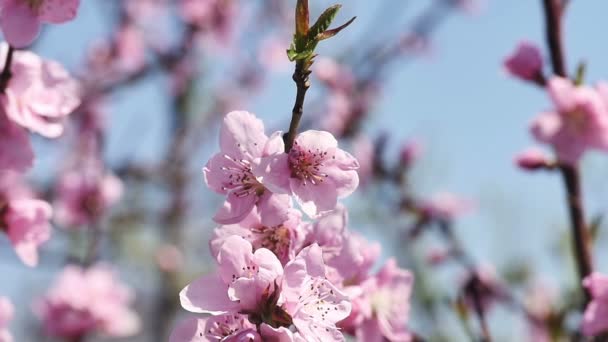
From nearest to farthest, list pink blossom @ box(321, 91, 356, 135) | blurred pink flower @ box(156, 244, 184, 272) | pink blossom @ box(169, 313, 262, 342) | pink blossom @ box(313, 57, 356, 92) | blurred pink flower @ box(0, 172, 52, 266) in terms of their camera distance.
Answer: pink blossom @ box(169, 313, 262, 342) < blurred pink flower @ box(0, 172, 52, 266) < pink blossom @ box(321, 91, 356, 135) < pink blossom @ box(313, 57, 356, 92) < blurred pink flower @ box(156, 244, 184, 272)

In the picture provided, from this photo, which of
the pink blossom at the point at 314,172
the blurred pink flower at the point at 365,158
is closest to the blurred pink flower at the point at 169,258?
the blurred pink flower at the point at 365,158

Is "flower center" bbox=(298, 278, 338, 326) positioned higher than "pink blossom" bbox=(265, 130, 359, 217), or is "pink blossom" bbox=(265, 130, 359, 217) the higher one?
"pink blossom" bbox=(265, 130, 359, 217)

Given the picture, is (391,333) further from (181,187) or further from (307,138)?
(181,187)

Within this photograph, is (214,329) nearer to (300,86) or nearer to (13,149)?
(300,86)

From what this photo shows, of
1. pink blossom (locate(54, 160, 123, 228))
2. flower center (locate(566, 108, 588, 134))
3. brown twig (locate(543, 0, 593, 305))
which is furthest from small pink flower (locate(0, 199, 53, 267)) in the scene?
pink blossom (locate(54, 160, 123, 228))

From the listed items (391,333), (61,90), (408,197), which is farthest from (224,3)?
(391,333)

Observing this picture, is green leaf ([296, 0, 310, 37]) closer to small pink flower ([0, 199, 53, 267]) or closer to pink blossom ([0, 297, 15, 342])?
small pink flower ([0, 199, 53, 267])

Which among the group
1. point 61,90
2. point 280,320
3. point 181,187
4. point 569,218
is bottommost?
point 181,187
